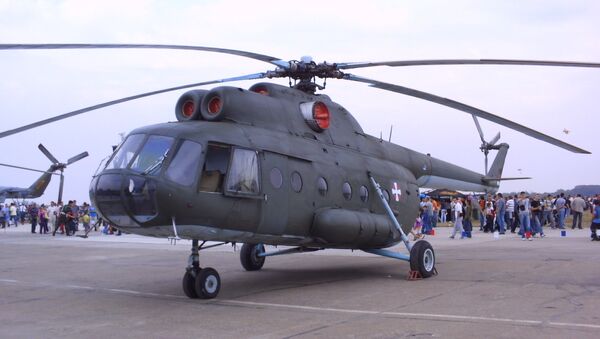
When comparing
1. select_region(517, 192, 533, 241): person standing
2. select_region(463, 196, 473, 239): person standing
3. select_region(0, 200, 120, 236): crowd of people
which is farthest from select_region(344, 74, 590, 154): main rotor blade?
select_region(0, 200, 120, 236): crowd of people

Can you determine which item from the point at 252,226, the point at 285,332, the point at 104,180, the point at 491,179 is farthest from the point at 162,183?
the point at 491,179

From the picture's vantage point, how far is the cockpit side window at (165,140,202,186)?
8.52 meters

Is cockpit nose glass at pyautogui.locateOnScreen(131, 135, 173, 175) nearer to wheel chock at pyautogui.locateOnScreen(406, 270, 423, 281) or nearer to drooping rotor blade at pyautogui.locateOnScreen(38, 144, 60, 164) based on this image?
wheel chock at pyautogui.locateOnScreen(406, 270, 423, 281)

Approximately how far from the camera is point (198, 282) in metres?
9.17

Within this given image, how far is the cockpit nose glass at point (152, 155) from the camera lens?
28.0ft

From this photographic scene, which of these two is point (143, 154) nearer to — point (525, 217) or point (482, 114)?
point (482, 114)

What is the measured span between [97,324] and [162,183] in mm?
1990

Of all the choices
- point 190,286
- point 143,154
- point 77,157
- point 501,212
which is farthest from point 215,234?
point 77,157

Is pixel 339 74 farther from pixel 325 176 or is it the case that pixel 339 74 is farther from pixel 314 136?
pixel 325 176

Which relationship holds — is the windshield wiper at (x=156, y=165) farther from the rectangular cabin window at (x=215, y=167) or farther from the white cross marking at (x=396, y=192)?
the white cross marking at (x=396, y=192)

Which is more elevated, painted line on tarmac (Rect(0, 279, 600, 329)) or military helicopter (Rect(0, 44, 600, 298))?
military helicopter (Rect(0, 44, 600, 298))

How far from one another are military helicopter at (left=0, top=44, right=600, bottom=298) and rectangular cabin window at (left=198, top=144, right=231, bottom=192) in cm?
1

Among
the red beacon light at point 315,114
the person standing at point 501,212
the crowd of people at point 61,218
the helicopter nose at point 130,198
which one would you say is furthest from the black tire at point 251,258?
the crowd of people at point 61,218

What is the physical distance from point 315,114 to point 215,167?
9.78 ft
